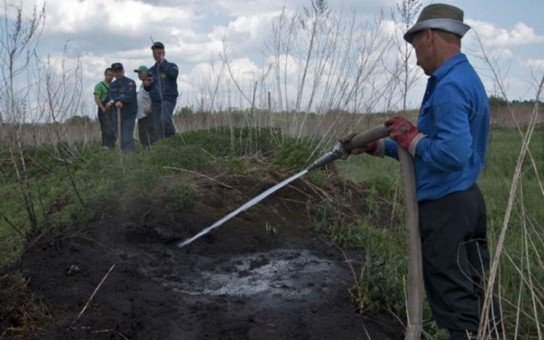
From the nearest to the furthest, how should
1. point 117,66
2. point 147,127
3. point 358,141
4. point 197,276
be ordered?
point 358,141 → point 197,276 → point 117,66 → point 147,127

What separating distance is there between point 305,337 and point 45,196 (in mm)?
5490

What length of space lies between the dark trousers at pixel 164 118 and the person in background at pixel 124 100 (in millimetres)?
694

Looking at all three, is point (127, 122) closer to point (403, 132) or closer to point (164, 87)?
point (164, 87)

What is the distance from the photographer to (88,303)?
3990 millimetres

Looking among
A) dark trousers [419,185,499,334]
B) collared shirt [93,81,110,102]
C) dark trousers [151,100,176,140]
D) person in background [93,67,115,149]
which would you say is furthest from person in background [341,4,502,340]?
collared shirt [93,81,110,102]

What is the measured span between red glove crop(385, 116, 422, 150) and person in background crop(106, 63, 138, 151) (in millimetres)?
8232

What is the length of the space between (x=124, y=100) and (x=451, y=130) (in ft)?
28.6

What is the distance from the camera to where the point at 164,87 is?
32.8ft

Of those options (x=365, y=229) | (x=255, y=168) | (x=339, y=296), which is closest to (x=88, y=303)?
(x=339, y=296)

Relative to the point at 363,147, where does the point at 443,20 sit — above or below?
above

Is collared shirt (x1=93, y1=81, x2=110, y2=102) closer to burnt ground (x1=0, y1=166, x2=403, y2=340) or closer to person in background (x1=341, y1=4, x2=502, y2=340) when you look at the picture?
burnt ground (x1=0, y1=166, x2=403, y2=340)

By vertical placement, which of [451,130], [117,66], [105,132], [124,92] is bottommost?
[105,132]

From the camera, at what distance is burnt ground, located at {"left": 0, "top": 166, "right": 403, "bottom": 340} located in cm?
386

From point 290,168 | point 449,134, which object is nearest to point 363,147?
point 449,134
